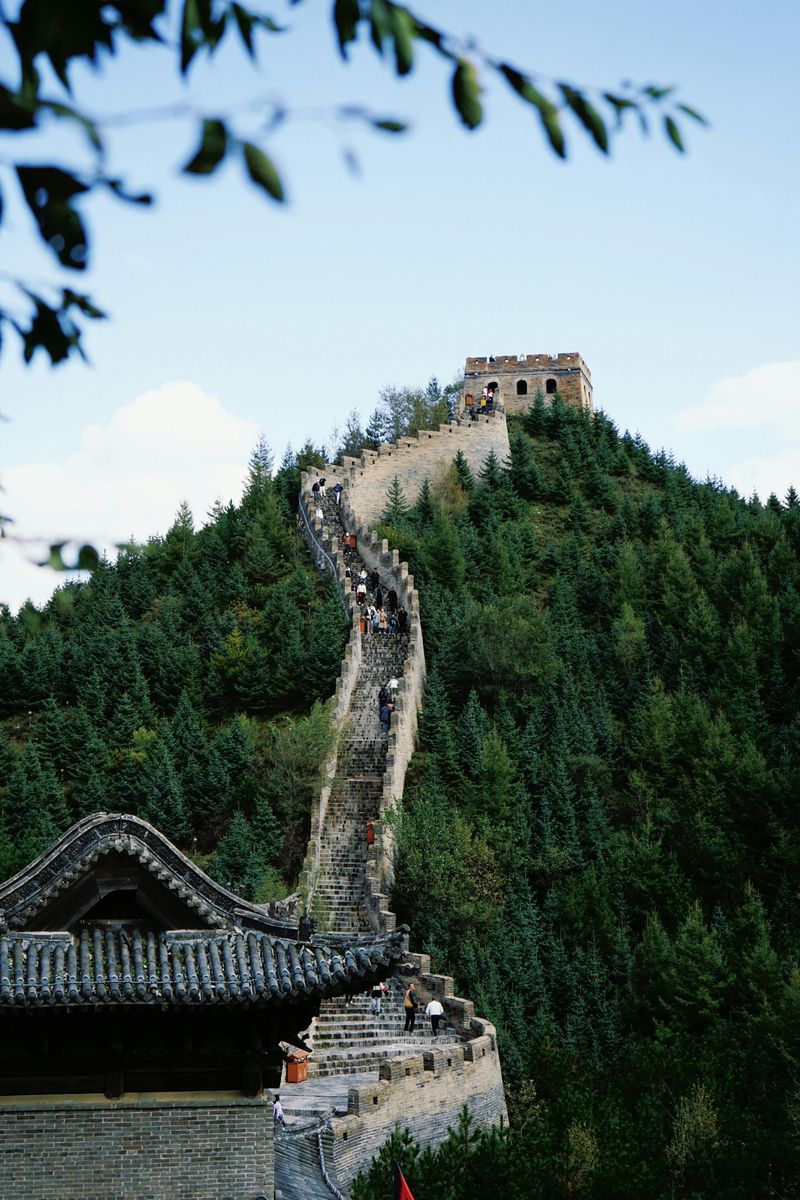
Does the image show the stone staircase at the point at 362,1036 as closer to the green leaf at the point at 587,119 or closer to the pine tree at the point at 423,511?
the green leaf at the point at 587,119

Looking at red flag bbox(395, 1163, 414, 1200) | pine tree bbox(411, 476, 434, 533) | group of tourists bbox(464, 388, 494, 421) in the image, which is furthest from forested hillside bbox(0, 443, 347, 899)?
red flag bbox(395, 1163, 414, 1200)

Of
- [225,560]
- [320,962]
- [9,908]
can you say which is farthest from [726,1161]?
[225,560]

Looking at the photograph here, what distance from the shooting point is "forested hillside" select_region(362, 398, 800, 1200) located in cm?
2553

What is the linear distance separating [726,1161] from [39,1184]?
13.9 metres

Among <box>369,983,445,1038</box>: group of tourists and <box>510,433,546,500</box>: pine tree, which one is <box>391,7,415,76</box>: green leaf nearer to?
<box>369,983,445,1038</box>: group of tourists

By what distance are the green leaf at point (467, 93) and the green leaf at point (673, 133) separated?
2.16 ft

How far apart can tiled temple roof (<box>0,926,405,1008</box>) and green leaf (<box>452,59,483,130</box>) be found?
10.2 m

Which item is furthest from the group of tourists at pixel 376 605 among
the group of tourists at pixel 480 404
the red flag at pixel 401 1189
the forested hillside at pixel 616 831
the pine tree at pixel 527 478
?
the red flag at pixel 401 1189

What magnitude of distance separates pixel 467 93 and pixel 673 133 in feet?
2.36

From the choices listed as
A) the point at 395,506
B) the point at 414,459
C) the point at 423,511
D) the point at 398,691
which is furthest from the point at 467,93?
the point at 414,459

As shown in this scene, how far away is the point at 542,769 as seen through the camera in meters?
43.8

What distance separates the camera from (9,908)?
13953mm

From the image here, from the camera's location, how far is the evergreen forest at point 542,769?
28.4 m

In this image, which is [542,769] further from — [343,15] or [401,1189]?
[343,15]
